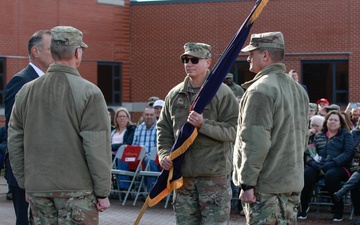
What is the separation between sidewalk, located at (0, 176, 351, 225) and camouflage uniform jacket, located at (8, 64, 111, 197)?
506 centimetres

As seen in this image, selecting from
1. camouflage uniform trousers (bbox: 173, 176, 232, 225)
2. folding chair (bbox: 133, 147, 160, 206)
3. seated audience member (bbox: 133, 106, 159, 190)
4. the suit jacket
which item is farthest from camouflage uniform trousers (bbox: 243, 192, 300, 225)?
seated audience member (bbox: 133, 106, 159, 190)

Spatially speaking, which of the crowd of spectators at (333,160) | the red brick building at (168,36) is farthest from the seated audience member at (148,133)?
the red brick building at (168,36)

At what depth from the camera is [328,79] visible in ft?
87.2

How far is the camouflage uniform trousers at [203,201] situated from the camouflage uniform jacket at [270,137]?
0.71 meters

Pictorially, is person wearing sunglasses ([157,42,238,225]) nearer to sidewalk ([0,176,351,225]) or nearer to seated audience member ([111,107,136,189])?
sidewalk ([0,176,351,225])

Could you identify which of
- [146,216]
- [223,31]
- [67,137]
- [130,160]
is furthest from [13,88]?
[223,31]

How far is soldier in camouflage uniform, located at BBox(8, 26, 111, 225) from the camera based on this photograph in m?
4.95

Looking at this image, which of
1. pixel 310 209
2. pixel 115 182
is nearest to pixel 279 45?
pixel 310 209

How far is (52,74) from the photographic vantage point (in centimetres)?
508

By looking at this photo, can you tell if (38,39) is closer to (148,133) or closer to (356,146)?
(356,146)

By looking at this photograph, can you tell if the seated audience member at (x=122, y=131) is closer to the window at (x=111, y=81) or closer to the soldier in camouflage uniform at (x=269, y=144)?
the soldier in camouflage uniform at (x=269, y=144)

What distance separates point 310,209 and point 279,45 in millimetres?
6463

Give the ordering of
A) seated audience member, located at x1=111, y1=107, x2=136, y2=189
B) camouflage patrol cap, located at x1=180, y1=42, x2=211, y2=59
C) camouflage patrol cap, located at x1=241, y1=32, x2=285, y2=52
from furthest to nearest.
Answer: seated audience member, located at x1=111, y1=107, x2=136, y2=189 < camouflage patrol cap, located at x1=180, y1=42, x2=211, y2=59 < camouflage patrol cap, located at x1=241, y1=32, x2=285, y2=52

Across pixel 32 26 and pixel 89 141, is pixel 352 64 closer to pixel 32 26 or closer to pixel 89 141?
pixel 32 26
